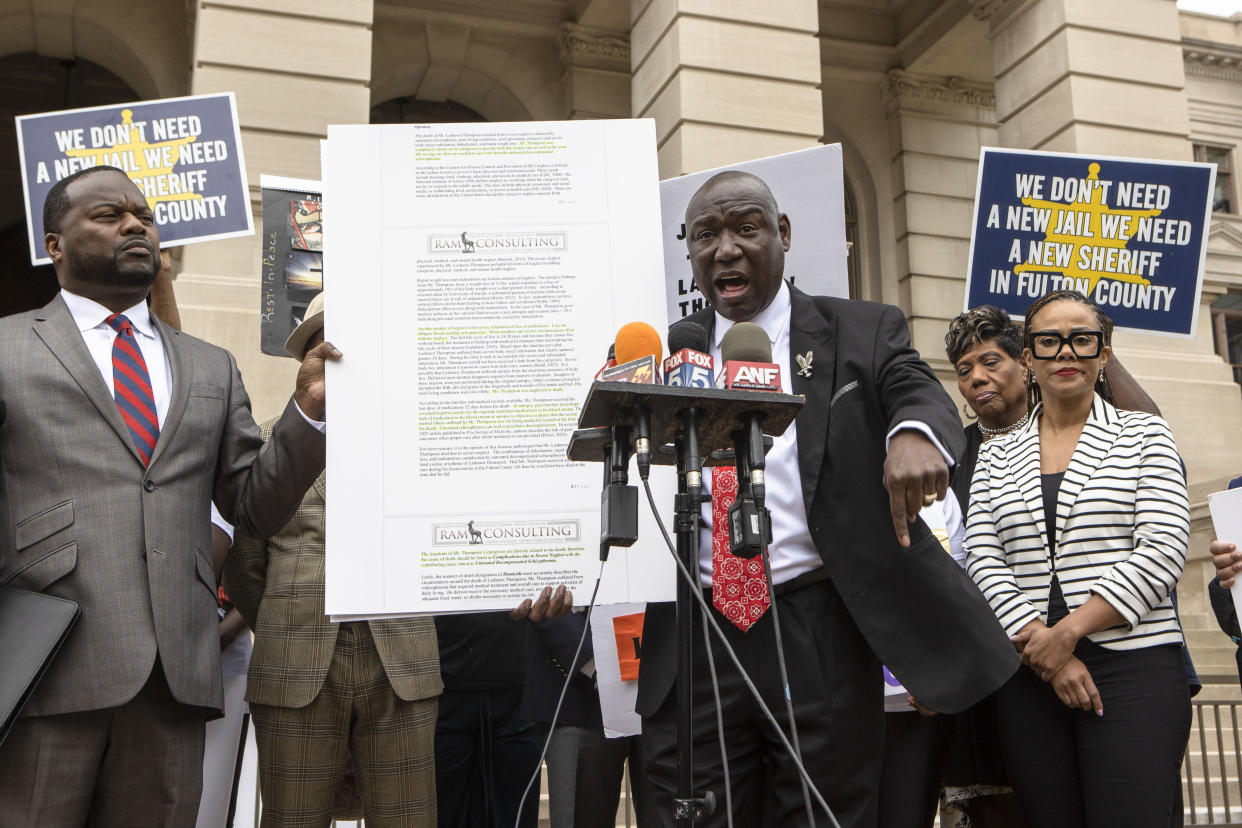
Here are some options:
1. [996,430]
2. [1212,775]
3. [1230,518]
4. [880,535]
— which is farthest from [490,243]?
[1212,775]

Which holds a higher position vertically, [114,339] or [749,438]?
[114,339]

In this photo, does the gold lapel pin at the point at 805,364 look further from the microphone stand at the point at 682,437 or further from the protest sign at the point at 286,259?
the protest sign at the point at 286,259

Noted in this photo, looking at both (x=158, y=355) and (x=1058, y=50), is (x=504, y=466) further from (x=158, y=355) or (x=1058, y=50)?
(x=1058, y=50)

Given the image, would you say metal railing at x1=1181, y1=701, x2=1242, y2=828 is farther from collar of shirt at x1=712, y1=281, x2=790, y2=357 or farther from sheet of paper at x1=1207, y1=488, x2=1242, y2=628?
collar of shirt at x1=712, y1=281, x2=790, y2=357

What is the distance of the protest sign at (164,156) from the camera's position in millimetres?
5867

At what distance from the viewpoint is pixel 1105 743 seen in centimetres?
363

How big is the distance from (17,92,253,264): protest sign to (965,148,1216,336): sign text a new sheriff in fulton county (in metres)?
4.09

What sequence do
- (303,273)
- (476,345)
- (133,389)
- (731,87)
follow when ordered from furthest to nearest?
(731,87) < (303,273) < (133,389) < (476,345)

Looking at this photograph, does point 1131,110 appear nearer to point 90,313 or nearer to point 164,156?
point 164,156

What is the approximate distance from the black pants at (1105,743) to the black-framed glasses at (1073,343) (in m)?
1.03

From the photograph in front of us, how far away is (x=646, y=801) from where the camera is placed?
335 cm

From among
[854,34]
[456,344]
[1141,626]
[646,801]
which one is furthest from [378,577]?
[854,34]

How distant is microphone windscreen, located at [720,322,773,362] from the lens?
267cm

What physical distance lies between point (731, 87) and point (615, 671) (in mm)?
8959
